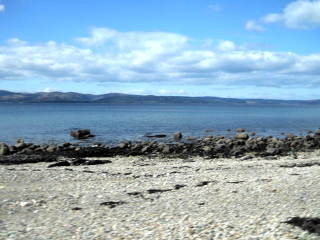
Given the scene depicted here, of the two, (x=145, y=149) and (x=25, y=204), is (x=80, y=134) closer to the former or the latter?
(x=145, y=149)

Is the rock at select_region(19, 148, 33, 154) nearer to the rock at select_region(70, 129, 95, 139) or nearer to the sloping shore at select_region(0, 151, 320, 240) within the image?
the sloping shore at select_region(0, 151, 320, 240)

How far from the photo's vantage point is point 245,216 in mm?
9781

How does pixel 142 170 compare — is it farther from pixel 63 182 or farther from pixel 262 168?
pixel 262 168

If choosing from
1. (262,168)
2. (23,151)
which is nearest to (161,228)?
(262,168)

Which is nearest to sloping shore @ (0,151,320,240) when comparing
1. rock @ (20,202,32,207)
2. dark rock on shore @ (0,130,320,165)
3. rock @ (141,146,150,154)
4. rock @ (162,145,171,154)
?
rock @ (20,202,32,207)

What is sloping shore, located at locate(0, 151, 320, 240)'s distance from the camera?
8648 millimetres

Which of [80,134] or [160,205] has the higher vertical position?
[160,205]

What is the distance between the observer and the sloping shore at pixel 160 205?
8.65m

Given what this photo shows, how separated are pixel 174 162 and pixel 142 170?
4989 mm

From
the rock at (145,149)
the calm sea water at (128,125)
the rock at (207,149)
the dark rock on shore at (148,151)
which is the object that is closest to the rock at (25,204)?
the dark rock on shore at (148,151)

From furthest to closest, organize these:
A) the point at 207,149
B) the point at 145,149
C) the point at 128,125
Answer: the point at 128,125
the point at 207,149
the point at 145,149

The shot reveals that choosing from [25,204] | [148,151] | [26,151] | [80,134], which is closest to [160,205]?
[25,204]

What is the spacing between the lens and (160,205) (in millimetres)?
11266

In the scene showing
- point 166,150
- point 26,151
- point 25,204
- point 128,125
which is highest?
point 25,204
